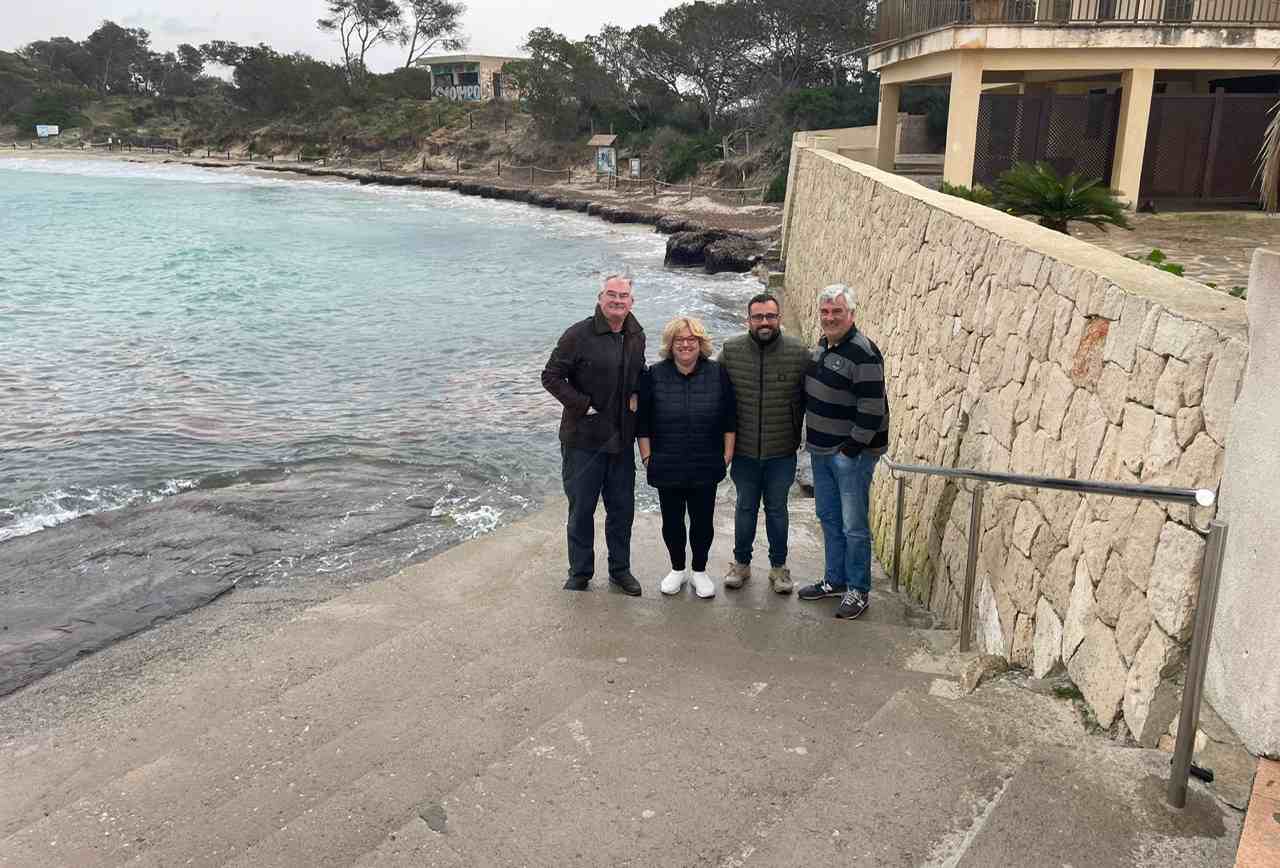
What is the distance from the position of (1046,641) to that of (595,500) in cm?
269

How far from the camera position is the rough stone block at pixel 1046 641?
3.91 meters

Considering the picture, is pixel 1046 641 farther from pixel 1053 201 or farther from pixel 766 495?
pixel 1053 201

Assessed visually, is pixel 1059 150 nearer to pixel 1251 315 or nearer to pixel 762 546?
pixel 762 546

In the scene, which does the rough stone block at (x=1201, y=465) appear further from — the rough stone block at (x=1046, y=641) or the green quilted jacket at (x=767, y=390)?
the green quilted jacket at (x=767, y=390)

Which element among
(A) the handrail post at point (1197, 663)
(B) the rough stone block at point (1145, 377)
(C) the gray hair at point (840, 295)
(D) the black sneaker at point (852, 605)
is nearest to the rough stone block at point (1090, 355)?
(B) the rough stone block at point (1145, 377)

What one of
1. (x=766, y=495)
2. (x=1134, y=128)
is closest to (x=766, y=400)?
(x=766, y=495)

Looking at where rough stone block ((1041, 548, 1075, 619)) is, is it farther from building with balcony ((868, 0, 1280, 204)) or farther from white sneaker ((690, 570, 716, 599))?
building with balcony ((868, 0, 1280, 204))

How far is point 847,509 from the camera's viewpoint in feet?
16.9

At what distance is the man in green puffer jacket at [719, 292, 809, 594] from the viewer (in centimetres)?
520

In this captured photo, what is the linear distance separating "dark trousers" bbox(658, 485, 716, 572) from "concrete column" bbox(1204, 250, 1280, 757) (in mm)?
3002

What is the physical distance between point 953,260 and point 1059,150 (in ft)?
39.1

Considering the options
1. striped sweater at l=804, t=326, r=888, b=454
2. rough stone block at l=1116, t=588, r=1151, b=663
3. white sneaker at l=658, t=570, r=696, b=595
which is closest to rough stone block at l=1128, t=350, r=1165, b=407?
rough stone block at l=1116, t=588, r=1151, b=663

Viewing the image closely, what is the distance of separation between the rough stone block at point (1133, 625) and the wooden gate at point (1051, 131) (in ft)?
45.3

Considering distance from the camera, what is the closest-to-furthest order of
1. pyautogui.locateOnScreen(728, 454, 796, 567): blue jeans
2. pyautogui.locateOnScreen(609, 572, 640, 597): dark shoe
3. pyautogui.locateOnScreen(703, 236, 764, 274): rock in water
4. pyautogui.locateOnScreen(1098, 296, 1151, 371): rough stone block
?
pyautogui.locateOnScreen(1098, 296, 1151, 371): rough stone block
pyautogui.locateOnScreen(728, 454, 796, 567): blue jeans
pyautogui.locateOnScreen(609, 572, 640, 597): dark shoe
pyautogui.locateOnScreen(703, 236, 764, 274): rock in water
